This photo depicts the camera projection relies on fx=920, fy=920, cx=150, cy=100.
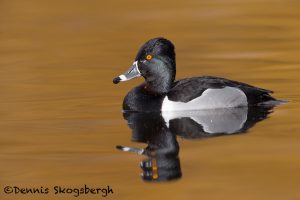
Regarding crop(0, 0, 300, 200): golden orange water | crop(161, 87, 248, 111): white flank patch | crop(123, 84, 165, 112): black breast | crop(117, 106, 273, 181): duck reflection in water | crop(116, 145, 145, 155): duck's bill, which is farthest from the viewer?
crop(123, 84, 165, 112): black breast

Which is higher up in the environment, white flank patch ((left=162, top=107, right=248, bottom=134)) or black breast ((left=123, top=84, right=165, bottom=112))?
black breast ((left=123, top=84, right=165, bottom=112))

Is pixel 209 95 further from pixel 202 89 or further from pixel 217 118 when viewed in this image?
pixel 217 118

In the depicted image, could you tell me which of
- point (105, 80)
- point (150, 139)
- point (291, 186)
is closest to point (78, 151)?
point (150, 139)

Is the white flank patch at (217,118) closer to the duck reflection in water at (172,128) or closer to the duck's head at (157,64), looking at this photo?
the duck reflection in water at (172,128)

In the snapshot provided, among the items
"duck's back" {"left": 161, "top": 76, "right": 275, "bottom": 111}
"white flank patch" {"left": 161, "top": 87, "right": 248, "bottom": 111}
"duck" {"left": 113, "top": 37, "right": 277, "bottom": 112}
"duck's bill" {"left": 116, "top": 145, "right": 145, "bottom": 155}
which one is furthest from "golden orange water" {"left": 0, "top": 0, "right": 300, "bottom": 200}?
"white flank patch" {"left": 161, "top": 87, "right": 248, "bottom": 111}

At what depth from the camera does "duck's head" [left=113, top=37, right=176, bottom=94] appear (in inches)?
435

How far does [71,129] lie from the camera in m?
9.98

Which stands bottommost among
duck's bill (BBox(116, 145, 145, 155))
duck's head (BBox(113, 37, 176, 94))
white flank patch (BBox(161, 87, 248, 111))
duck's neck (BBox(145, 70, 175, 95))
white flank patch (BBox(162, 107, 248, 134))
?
duck's bill (BBox(116, 145, 145, 155))

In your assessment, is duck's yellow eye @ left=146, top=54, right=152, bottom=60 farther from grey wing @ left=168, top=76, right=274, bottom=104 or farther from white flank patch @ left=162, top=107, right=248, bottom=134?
white flank patch @ left=162, top=107, right=248, bottom=134

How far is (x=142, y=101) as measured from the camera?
426 inches

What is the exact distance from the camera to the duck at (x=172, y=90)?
1062 cm

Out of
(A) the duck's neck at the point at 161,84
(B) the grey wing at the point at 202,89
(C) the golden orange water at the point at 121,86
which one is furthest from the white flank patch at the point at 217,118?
(A) the duck's neck at the point at 161,84

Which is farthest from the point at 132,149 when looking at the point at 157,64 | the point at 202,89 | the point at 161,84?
the point at 157,64

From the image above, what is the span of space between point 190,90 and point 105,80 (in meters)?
2.77
